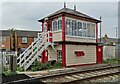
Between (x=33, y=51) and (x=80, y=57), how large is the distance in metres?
4.24

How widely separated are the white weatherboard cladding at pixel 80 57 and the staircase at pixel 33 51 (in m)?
1.74

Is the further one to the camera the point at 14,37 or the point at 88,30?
the point at 14,37

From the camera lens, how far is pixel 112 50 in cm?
2470

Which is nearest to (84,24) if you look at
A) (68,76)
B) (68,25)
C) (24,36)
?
(68,25)

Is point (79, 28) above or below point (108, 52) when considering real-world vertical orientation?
above

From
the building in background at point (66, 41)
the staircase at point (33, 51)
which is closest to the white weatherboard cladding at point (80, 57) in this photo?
the building in background at point (66, 41)

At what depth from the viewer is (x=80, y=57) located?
16625mm

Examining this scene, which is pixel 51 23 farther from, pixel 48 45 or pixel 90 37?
pixel 90 37

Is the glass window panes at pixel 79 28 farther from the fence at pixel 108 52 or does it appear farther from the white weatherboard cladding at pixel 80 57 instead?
the fence at pixel 108 52

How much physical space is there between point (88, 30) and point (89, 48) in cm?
173

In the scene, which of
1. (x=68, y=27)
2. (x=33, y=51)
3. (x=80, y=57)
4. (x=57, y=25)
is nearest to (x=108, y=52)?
(x=80, y=57)

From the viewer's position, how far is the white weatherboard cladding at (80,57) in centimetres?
1565

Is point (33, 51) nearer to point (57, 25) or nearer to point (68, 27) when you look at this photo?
point (57, 25)

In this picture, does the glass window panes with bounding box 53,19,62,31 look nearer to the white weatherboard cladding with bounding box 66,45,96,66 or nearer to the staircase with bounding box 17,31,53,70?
the staircase with bounding box 17,31,53,70
